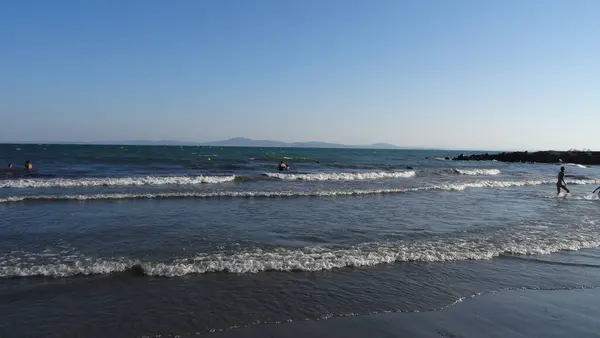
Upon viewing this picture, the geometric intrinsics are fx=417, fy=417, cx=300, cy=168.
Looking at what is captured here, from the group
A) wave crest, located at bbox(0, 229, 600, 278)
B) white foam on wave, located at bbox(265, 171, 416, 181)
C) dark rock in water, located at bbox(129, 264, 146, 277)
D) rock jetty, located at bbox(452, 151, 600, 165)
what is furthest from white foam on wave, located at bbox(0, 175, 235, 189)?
rock jetty, located at bbox(452, 151, 600, 165)

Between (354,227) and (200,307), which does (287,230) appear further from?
(200,307)

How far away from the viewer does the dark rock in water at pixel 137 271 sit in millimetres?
7902

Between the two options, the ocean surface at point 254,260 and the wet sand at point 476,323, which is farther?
the ocean surface at point 254,260

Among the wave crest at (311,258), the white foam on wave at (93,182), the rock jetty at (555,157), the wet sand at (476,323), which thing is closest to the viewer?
the wet sand at (476,323)

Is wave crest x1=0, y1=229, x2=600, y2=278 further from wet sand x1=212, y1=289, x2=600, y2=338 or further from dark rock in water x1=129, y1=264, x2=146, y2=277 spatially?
wet sand x1=212, y1=289, x2=600, y2=338

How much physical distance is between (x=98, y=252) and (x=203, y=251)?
2.29m

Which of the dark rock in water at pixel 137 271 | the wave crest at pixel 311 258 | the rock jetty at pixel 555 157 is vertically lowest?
the dark rock in water at pixel 137 271

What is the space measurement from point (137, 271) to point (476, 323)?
6.05 m

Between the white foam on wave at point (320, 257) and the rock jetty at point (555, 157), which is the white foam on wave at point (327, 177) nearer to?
the white foam on wave at point (320, 257)

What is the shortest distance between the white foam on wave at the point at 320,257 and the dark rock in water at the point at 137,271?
0.23ft

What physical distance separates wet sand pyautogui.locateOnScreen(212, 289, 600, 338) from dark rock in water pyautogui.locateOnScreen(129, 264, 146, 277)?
3132 mm

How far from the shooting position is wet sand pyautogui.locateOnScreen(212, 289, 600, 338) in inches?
219

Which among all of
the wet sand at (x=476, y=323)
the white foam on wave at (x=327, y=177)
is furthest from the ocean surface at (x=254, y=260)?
the white foam on wave at (x=327, y=177)

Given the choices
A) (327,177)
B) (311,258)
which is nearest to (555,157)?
(327,177)
